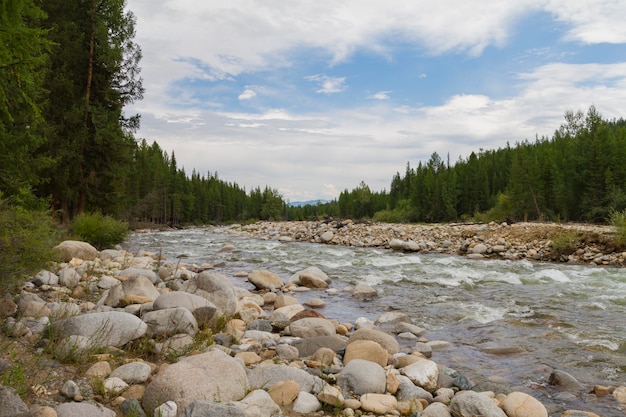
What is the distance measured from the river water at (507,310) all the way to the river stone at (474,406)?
2.72 feet

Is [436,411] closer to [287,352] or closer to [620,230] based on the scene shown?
[287,352]

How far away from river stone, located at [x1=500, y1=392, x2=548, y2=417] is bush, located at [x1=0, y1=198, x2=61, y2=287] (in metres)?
5.47

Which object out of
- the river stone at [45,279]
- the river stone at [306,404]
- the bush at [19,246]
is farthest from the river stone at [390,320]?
the river stone at [45,279]

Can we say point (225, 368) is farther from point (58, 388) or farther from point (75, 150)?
point (75, 150)

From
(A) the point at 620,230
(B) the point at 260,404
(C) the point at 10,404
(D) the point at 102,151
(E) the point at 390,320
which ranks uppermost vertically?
(D) the point at 102,151

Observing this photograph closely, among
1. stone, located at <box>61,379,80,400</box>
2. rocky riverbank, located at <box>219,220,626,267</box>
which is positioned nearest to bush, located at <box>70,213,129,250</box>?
stone, located at <box>61,379,80,400</box>

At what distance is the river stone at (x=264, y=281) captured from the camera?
1061cm

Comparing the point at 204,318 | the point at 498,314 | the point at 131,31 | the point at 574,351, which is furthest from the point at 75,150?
the point at 574,351

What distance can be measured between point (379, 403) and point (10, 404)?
285 centimetres

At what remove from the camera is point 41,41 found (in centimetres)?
382

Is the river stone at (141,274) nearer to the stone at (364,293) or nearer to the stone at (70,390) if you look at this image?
the stone at (364,293)

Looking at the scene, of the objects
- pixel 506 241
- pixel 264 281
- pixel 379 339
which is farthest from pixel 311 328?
pixel 506 241

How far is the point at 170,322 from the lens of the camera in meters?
5.05

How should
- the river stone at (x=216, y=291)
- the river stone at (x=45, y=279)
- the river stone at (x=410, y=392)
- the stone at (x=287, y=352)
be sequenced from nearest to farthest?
the river stone at (x=410, y=392) < the stone at (x=287, y=352) < the river stone at (x=216, y=291) < the river stone at (x=45, y=279)
